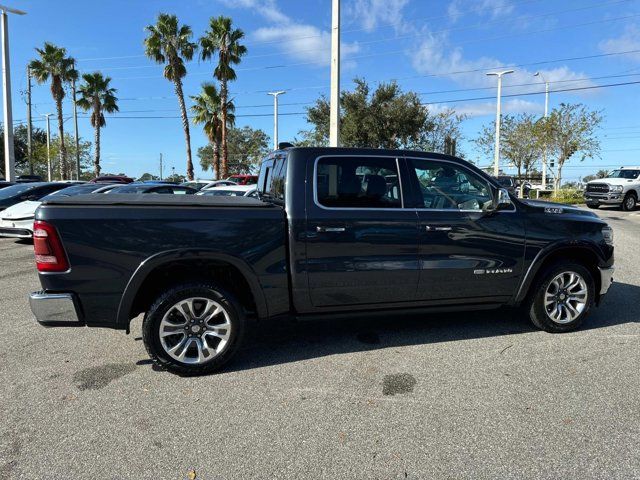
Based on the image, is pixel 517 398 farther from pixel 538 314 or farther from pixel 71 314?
pixel 71 314

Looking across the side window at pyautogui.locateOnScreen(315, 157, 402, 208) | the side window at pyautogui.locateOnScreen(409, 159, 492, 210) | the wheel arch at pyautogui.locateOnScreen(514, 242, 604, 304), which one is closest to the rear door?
the side window at pyautogui.locateOnScreen(315, 157, 402, 208)

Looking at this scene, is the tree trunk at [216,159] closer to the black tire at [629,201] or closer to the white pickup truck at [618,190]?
the white pickup truck at [618,190]

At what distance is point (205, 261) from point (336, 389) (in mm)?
1486

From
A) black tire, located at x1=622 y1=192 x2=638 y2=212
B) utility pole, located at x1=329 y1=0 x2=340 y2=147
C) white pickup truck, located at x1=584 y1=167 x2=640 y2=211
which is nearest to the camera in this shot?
utility pole, located at x1=329 y1=0 x2=340 y2=147

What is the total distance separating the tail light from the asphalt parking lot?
0.97m

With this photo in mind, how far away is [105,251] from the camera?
3.58 m

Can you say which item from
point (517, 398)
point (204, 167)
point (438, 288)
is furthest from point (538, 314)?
point (204, 167)

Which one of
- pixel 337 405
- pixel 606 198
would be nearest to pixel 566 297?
pixel 337 405

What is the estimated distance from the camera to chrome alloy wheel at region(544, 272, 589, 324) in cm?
482

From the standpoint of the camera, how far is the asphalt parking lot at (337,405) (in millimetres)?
2715

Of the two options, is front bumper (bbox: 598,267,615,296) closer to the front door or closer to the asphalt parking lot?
the asphalt parking lot

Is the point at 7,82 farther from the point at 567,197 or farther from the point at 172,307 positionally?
the point at 567,197

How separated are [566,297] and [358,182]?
2565 mm

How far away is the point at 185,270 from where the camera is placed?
13.0 ft
